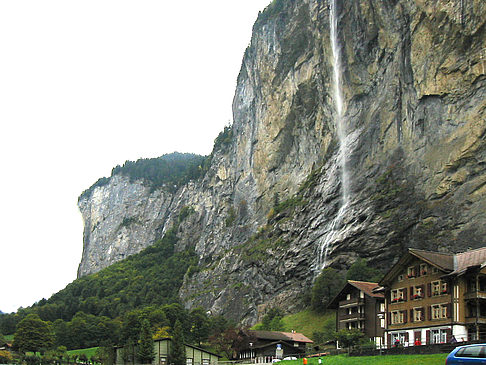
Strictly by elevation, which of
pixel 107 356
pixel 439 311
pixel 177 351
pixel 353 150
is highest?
pixel 353 150

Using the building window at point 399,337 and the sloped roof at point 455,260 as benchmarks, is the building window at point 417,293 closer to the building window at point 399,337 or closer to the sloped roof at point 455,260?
the sloped roof at point 455,260

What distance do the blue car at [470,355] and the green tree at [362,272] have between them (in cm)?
6566

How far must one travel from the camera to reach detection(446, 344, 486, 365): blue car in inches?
1162

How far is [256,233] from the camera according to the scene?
5896 inches

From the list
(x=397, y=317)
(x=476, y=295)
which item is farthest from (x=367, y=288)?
(x=476, y=295)

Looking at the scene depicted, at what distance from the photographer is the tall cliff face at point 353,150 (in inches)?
3814

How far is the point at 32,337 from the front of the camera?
10712 centimetres

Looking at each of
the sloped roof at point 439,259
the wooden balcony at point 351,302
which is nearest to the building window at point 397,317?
the sloped roof at point 439,259

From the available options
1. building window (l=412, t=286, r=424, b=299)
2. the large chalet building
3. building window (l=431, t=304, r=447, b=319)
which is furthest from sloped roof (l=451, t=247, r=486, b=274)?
building window (l=412, t=286, r=424, b=299)

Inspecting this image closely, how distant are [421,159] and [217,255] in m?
77.5

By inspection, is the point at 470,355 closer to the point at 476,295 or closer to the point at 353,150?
the point at 476,295

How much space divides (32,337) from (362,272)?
58.9 meters

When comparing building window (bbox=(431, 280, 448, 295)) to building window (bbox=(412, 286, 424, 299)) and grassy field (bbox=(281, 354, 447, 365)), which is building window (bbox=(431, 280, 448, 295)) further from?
grassy field (bbox=(281, 354, 447, 365))

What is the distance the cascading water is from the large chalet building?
4650cm
